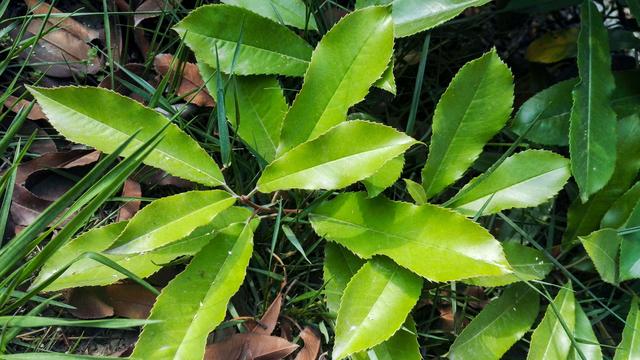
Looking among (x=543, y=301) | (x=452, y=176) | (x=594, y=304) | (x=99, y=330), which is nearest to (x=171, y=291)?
(x=99, y=330)

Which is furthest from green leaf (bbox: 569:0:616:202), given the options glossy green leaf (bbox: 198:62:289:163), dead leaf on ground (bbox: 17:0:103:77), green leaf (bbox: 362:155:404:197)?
dead leaf on ground (bbox: 17:0:103:77)

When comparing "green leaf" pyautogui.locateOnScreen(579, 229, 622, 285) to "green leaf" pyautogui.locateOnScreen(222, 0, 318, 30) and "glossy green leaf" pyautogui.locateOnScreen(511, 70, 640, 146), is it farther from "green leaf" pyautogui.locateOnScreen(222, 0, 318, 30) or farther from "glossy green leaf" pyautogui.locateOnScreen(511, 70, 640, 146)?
"green leaf" pyautogui.locateOnScreen(222, 0, 318, 30)

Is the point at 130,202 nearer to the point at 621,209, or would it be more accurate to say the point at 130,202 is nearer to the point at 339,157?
the point at 339,157

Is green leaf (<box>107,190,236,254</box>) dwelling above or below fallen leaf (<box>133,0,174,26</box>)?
below

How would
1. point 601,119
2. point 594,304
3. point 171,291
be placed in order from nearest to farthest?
1. point 171,291
2. point 601,119
3. point 594,304

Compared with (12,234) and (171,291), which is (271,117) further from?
(12,234)

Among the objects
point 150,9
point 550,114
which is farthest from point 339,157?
point 150,9

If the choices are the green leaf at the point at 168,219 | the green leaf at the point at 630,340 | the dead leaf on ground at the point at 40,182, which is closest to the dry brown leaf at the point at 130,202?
the dead leaf on ground at the point at 40,182
